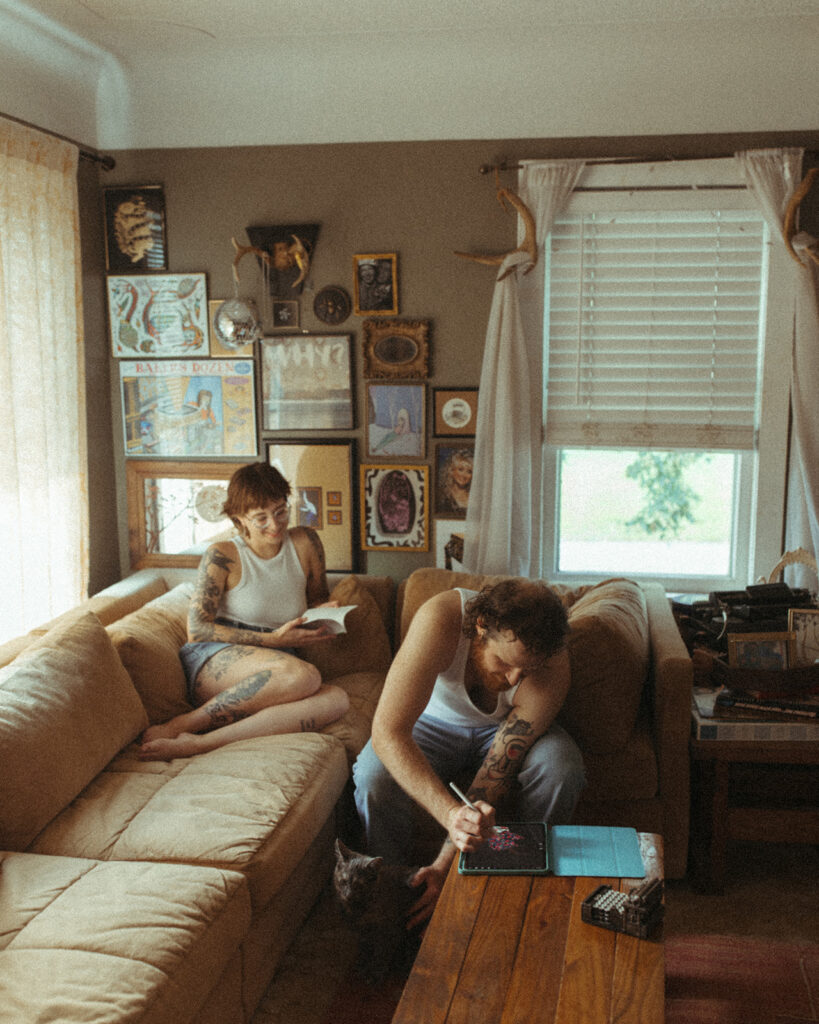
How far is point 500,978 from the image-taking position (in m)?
1.49

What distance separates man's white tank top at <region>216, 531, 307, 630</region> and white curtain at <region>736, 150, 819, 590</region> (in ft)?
6.11

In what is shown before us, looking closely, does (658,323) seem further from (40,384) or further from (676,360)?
(40,384)

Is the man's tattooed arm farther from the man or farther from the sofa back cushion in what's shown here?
the sofa back cushion

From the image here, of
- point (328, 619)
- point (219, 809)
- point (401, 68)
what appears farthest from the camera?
point (401, 68)

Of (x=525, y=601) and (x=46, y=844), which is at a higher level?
(x=525, y=601)

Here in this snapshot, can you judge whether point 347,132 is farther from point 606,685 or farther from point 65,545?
point 606,685

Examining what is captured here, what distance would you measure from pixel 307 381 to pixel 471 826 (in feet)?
7.24

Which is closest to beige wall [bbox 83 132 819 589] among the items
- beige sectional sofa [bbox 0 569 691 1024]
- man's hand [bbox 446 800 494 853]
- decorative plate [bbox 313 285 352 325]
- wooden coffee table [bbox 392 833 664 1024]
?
decorative plate [bbox 313 285 352 325]

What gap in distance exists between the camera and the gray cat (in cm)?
206

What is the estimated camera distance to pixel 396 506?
3.64 metres

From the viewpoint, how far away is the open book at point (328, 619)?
288cm

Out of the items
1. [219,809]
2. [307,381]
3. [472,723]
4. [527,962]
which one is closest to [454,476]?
[307,381]

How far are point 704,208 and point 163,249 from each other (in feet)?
7.09

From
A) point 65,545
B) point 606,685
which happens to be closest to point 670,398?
point 606,685
